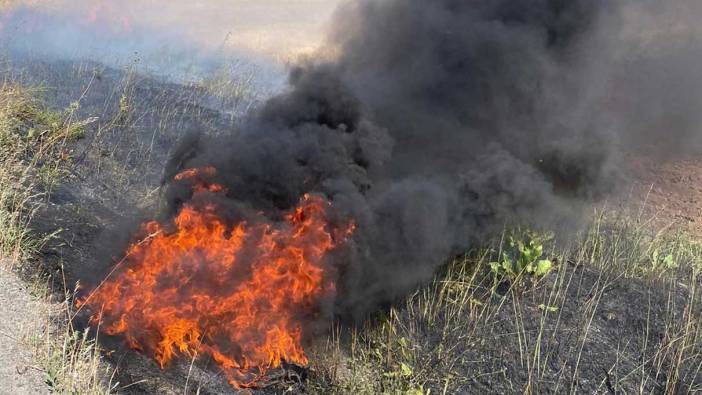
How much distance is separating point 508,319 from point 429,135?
99.9 inches

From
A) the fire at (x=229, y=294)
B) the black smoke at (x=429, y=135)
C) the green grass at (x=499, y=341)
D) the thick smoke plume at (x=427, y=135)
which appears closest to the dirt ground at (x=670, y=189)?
the black smoke at (x=429, y=135)

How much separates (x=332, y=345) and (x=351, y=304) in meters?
0.40

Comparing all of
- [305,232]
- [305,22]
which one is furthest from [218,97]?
[305,22]

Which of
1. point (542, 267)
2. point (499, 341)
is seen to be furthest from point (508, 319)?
point (542, 267)

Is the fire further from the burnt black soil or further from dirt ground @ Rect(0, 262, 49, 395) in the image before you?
dirt ground @ Rect(0, 262, 49, 395)

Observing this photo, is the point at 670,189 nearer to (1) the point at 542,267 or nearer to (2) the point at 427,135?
(2) the point at 427,135

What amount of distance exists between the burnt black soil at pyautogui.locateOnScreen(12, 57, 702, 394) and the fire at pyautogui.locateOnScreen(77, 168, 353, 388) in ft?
0.63

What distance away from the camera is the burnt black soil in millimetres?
4871

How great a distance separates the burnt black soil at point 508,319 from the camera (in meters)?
4.87

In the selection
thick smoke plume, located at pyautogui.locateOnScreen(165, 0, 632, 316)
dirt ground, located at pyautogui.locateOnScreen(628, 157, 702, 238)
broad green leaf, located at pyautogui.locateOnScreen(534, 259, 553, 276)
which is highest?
thick smoke plume, located at pyautogui.locateOnScreen(165, 0, 632, 316)

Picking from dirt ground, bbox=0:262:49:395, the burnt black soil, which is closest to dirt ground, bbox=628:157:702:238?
the burnt black soil

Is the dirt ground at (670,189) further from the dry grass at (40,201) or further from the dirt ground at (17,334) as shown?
the dirt ground at (17,334)

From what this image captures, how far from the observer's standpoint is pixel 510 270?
19.9ft

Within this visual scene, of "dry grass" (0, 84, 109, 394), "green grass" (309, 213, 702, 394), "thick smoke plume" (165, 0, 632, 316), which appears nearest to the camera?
"dry grass" (0, 84, 109, 394)
